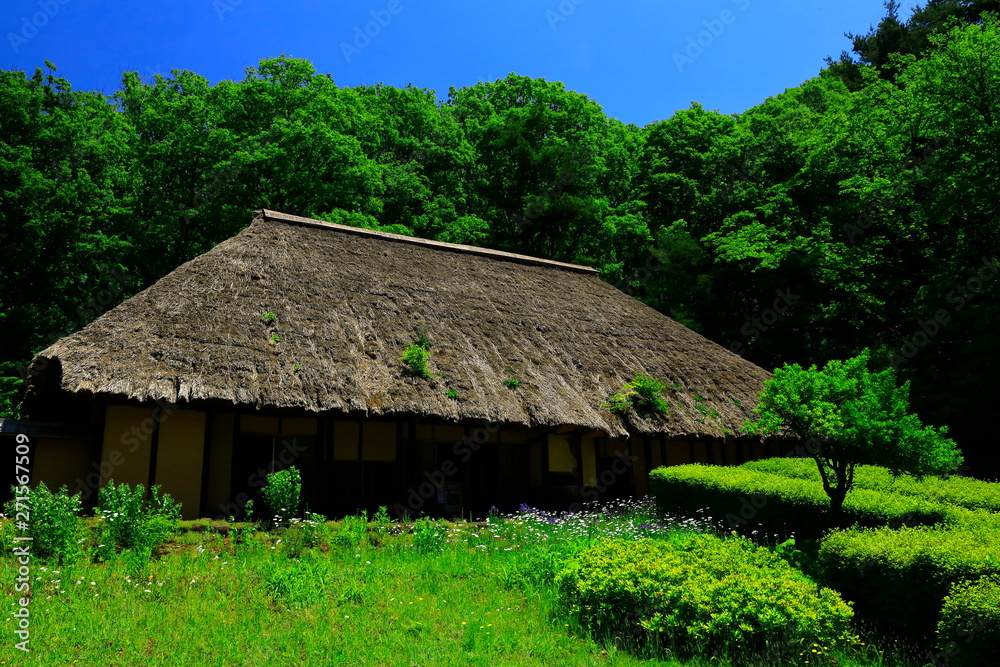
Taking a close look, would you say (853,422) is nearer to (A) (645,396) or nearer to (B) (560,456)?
(A) (645,396)

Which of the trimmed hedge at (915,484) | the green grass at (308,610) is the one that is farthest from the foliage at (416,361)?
the trimmed hedge at (915,484)

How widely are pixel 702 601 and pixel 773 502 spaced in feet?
16.6

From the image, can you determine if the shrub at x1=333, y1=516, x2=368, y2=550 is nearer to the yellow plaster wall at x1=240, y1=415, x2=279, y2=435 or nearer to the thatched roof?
the thatched roof

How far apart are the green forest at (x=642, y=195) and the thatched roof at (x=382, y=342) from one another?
237 inches

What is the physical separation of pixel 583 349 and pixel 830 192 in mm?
13073

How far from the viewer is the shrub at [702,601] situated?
6.46 meters

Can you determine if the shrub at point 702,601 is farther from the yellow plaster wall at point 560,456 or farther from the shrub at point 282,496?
the yellow plaster wall at point 560,456

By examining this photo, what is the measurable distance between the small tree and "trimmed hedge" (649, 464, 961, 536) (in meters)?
0.44

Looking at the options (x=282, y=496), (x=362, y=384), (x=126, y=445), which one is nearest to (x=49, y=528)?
(x=282, y=496)

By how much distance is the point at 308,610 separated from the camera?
23.5ft

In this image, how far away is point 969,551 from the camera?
680cm

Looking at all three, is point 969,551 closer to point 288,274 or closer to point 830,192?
point 288,274

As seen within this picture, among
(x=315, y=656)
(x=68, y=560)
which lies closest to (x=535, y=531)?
(x=315, y=656)

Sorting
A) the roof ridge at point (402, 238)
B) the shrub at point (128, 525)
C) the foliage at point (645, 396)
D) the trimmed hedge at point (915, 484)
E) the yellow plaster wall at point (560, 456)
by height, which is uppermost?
the roof ridge at point (402, 238)
